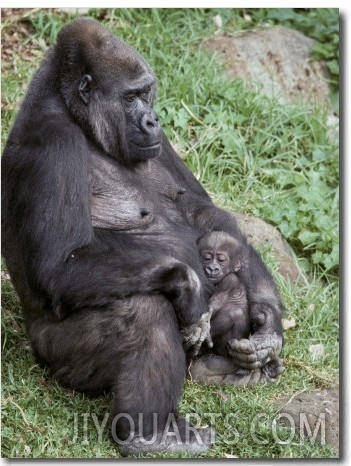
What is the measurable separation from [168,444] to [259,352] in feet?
2.85

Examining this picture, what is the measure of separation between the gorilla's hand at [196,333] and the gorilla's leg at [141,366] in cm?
17

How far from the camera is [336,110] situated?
8.38 meters

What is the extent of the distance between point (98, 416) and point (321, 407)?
1.21 metres

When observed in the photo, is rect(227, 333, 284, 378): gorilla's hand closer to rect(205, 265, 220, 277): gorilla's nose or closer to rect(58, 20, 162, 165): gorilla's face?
rect(205, 265, 220, 277): gorilla's nose

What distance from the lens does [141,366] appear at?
4.53 metres

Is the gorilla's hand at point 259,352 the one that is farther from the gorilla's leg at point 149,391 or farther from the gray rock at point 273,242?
the gray rock at point 273,242

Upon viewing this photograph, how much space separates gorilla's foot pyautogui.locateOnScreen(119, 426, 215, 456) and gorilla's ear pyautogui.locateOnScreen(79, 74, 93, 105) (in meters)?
1.75

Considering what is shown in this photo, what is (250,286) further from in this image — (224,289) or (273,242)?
(273,242)

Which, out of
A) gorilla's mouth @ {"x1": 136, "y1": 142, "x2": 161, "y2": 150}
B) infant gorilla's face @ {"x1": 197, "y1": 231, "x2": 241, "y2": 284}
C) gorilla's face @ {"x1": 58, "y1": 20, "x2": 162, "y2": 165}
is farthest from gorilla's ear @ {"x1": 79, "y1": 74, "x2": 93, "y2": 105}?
infant gorilla's face @ {"x1": 197, "y1": 231, "x2": 241, "y2": 284}

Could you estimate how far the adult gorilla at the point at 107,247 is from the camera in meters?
4.55

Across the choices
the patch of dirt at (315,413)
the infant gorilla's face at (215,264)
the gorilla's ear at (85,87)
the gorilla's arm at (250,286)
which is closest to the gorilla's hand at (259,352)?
the gorilla's arm at (250,286)

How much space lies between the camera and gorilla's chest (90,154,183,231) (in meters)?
4.96

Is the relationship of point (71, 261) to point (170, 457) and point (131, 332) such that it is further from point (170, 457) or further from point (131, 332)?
point (170, 457)

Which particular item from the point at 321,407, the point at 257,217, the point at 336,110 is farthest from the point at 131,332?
the point at 336,110
